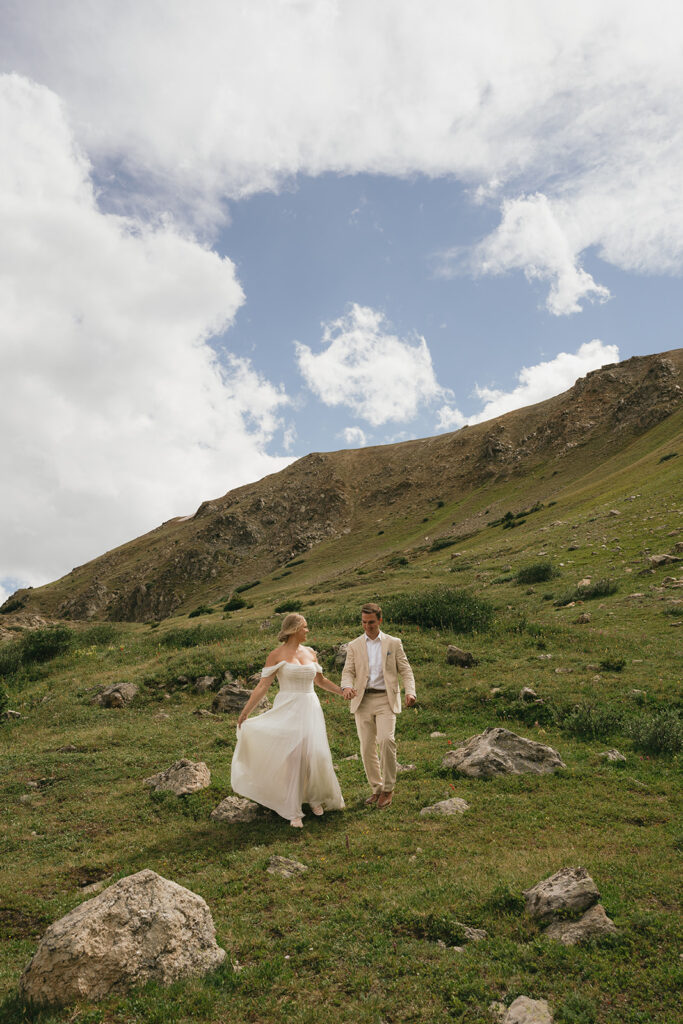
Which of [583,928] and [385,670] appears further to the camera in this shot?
[385,670]

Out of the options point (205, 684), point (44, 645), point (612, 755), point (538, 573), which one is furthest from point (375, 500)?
point (612, 755)

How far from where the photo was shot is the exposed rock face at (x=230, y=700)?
15.9 metres

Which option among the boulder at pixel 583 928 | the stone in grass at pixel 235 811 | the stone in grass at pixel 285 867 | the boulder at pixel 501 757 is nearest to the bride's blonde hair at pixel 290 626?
the stone in grass at pixel 235 811

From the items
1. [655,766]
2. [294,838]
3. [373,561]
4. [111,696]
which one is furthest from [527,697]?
[373,561]

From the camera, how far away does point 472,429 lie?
338 feet

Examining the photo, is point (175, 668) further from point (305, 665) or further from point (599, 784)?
point (599, 784)

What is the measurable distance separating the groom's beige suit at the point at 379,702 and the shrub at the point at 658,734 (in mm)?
5153

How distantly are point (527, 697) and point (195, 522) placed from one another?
106 metres

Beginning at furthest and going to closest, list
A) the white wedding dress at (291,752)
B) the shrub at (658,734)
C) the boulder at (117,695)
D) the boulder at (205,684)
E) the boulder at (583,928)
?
1. the boulder at (205,684)
2. the boulder at (117,695)
3. the shrub at (658,734)
4. the white wedding dress at (291,752)
5. the boulder at (583,928)

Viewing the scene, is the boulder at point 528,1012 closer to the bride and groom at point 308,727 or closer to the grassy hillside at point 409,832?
the grassy hillside at point 409,832

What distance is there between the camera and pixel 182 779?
35.2ft

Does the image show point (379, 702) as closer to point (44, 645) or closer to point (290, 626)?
point (290, 626)

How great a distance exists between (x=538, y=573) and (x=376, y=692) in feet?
66.2

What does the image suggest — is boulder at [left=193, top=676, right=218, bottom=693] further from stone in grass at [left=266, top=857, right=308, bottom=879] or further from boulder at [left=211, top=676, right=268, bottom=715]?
stone in grass at [left=266, top=857, right=308, bottom=879]
